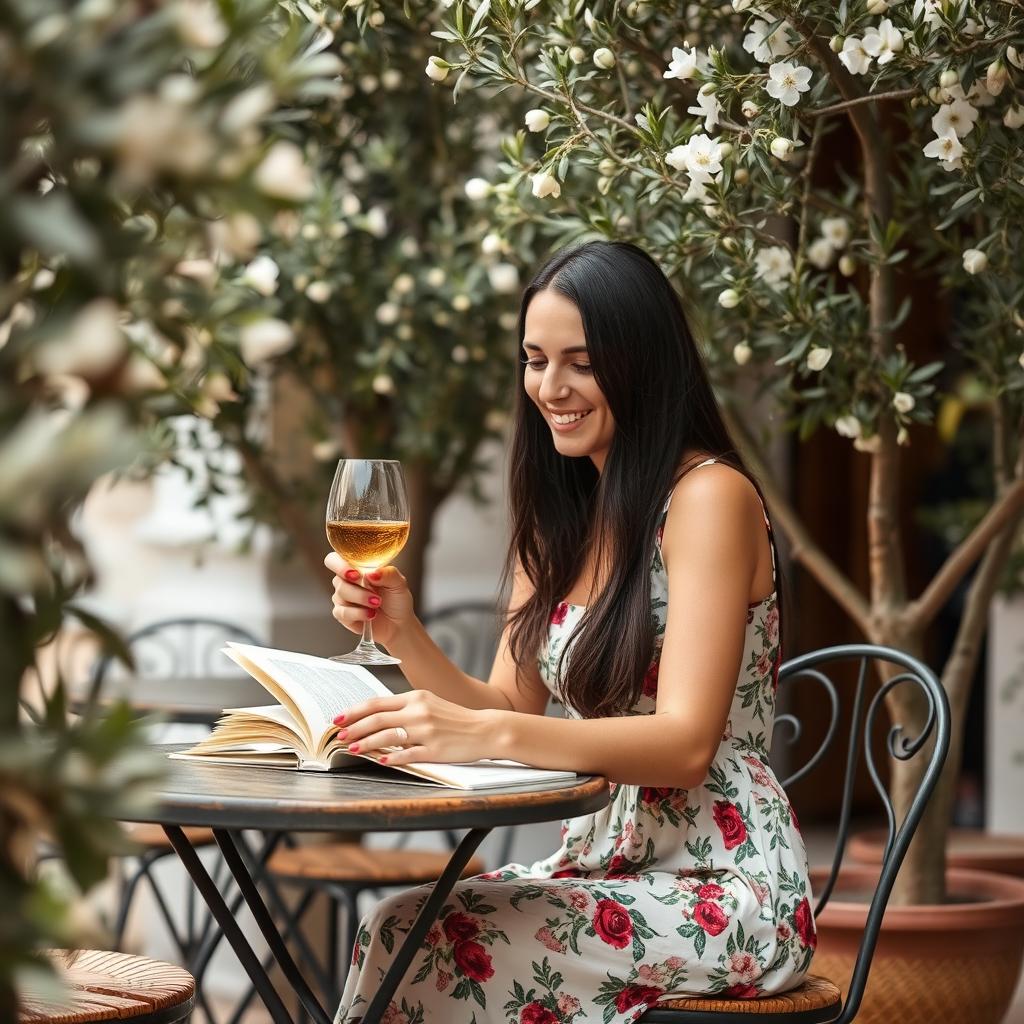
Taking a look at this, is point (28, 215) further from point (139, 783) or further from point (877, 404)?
point (877, 404)

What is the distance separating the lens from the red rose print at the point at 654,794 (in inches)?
80.8

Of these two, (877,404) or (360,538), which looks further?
(877,404)

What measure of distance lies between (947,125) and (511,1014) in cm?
136

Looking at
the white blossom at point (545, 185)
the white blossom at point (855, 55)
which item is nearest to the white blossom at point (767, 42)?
the white blossom at point (855, 55)

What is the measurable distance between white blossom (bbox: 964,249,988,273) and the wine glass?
1.01 m

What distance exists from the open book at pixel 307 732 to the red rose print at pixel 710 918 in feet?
0.93

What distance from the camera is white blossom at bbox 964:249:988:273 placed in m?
2.43

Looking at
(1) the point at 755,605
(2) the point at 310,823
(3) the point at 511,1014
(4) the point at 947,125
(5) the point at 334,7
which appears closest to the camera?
(2) the point at 310,823

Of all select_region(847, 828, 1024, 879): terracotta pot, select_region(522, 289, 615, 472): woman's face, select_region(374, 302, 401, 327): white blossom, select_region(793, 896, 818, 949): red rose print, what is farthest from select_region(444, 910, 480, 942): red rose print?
select_region(374, 302, 401, 327): white blossom

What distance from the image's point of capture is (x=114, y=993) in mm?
1861

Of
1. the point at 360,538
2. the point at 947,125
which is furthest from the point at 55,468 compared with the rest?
the point at 947,125

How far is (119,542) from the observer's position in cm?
86

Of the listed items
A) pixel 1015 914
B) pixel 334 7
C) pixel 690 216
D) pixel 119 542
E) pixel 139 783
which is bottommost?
pixel 1015 914

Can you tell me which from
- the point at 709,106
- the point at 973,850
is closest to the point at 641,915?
the point at 709,106
